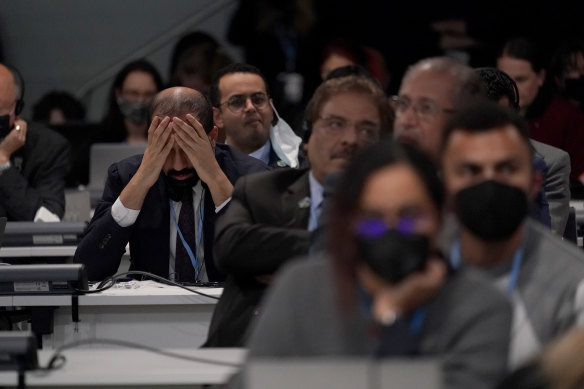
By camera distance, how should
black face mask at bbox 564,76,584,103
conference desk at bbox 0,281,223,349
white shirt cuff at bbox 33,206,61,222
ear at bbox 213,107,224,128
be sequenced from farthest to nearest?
1. black face mask at bbox 564,76,584,103
2. white shirt cuff at bbox 33,206,61,222
3. ear at bbox 213,107,224,128
4. conference desk at bbox 0,281,223,349

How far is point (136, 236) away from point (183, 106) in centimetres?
47

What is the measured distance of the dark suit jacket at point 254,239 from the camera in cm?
322

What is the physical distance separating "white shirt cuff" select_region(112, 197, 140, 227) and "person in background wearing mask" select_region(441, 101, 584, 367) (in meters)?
1.66

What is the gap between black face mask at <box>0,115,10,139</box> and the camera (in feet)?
19.0

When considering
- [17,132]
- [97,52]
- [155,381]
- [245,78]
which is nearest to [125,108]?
[17,132]

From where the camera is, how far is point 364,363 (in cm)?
207

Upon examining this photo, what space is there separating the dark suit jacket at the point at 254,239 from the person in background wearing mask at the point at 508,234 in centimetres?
60

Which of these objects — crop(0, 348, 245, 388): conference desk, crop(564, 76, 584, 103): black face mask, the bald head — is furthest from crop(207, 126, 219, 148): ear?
crop(564, 76, 584, 103): black face mask

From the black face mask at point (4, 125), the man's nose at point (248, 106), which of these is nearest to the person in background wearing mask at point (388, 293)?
the man's nose at point (248, 106)

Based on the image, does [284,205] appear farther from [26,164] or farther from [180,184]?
[26,164]

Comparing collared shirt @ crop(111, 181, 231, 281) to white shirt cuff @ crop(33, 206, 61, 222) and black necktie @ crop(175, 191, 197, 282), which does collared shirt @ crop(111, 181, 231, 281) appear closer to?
black necktie @ crop(175, 191, 197, 282)

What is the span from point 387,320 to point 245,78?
3293 mm

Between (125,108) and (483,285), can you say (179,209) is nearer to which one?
(483,285)

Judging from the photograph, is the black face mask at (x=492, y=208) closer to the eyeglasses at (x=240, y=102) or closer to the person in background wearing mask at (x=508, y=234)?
the person in background wearing mask at (x=508, y=234)
